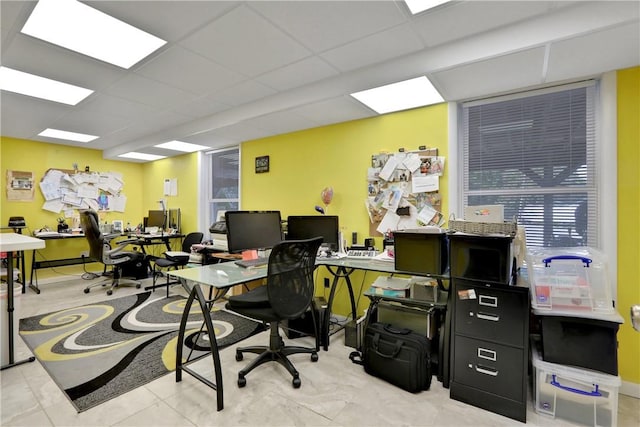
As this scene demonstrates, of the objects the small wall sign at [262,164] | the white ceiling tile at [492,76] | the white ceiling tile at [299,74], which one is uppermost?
the white ceiling tile at [299,74]

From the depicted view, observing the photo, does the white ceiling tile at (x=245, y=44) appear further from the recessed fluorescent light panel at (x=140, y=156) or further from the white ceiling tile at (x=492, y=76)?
the recessed fluorescent light panel at (x=140, y=156)

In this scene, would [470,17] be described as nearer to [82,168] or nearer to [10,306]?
[10,306]

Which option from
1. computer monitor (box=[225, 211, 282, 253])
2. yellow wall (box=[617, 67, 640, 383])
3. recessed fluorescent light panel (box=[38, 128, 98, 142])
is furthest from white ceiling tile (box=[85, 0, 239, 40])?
recessed fluorescent light panel (box=[38, 128, 98, 142])

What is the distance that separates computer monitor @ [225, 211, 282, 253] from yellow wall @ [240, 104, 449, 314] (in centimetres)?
99

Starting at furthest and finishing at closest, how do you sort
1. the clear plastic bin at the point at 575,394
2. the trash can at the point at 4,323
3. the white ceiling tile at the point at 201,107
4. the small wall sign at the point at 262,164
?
the small wall sign at the point at 262,164 < the white ceiling tile at the point at 201,107 < the trash can at the point at 4,323 < the clear plastic bin at the point at 575,394

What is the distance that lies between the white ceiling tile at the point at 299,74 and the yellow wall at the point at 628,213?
218 cm

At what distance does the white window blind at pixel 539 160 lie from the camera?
2.41 metres

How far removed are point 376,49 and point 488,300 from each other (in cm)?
196

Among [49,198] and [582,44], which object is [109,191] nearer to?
[49,198]

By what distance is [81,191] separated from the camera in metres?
5.66

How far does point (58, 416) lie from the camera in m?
1.79

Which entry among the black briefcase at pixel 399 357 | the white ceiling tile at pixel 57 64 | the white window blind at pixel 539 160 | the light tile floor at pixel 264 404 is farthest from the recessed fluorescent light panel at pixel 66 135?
the white window blind at pixel 539 160

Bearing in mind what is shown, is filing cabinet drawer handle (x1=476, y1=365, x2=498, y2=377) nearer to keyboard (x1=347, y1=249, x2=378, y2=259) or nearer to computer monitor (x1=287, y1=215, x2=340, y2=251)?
keyboard (x1=347, y1=249, x2=378, y2=259)

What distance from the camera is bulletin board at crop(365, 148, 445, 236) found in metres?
2.94
